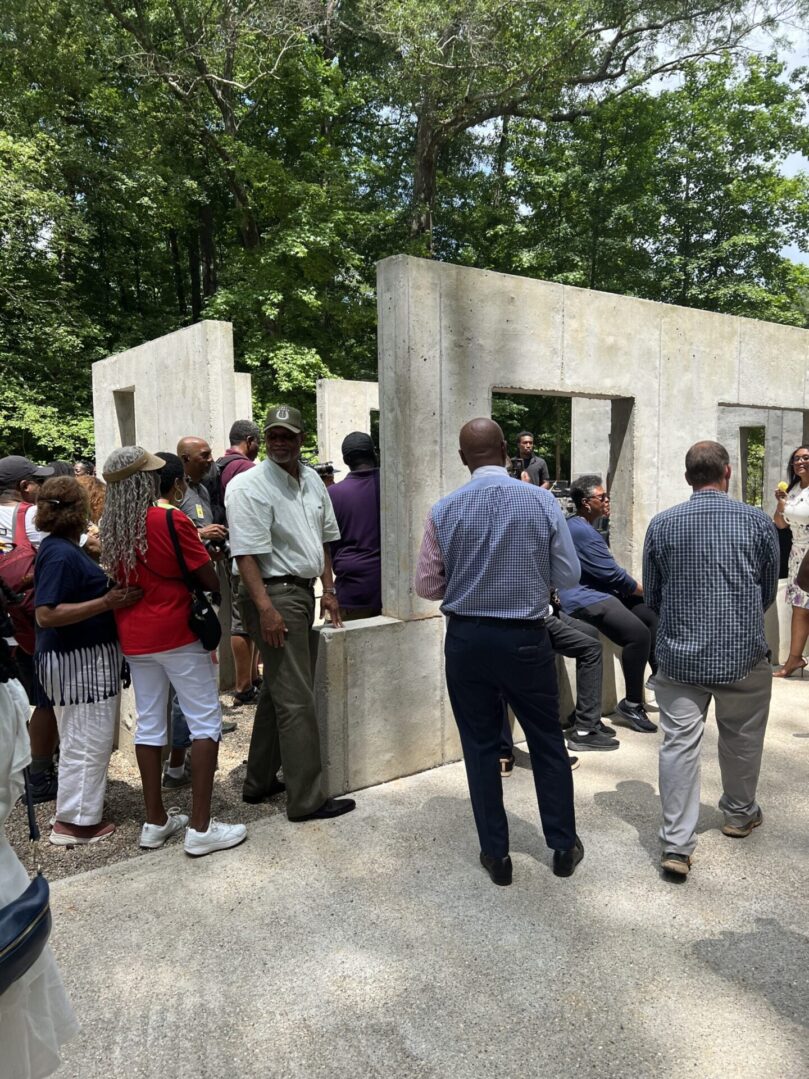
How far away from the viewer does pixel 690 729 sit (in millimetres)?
3232

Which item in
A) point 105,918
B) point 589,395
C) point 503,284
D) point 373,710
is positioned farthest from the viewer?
point 589,395

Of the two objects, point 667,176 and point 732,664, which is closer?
point 732,664

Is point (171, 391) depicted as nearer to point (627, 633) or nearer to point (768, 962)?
point (627, 633)

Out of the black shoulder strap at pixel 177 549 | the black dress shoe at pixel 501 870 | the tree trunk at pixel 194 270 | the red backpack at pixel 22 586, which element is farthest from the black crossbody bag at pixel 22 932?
the tree trunk at pixel 194 270

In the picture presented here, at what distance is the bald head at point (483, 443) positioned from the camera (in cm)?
311

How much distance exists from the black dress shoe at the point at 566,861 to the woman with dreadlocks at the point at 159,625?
1475mm

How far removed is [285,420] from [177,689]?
1.42m

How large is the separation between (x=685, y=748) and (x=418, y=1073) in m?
1.72

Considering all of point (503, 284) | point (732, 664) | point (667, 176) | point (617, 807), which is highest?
point (667, 176)

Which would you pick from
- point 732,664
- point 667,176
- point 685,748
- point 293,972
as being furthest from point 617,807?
point 667,176

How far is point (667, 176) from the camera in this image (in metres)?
22.5

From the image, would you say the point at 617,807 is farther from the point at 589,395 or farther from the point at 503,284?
the point at 503,284

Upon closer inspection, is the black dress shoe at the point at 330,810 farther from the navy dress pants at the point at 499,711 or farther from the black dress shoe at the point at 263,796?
the navy dress pants at the point at 499,711

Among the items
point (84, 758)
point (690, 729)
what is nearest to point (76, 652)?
point (84, 758)
